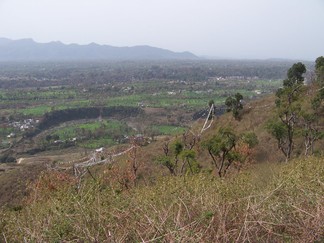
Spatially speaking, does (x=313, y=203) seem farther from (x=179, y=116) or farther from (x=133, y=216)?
(x=179, y=116)

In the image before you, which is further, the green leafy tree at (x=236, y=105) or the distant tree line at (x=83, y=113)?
the distant tree line at (x=83, y=113)

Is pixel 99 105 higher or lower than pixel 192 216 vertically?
lower

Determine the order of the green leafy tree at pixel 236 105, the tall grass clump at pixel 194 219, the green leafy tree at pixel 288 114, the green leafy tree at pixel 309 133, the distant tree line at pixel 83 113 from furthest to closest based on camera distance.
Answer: the distant tree line at pixel 83 113 → the green leafy tree at pixel 236 105 → the green leafy tree at pixel 288 114 → the green leafy tree at pixel 309 133 → the tall grass clump at pixel 194 219

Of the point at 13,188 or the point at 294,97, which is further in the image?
the point at 13,188

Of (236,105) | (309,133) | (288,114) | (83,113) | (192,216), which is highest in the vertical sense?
(192,216)

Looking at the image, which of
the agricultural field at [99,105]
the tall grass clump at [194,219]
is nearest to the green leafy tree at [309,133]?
the tall grass clump at [194,219]

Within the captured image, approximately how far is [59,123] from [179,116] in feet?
57.6

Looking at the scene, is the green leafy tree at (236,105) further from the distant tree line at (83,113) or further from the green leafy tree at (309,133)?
the distant tree line at (83,113)

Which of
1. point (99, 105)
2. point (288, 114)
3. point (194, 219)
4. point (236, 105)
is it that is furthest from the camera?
point (99, 105)

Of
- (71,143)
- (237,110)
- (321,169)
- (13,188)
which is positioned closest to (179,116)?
(71,143)

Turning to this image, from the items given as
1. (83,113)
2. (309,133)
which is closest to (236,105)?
(309,133)

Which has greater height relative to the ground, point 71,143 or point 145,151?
point 145,151

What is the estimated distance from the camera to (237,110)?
25922 mm

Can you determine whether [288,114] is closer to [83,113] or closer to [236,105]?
[236,105]
